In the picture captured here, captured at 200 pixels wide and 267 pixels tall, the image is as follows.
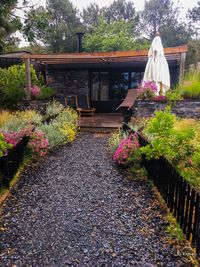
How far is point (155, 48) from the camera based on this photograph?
7043 mm

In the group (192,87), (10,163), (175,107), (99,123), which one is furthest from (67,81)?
(10,163)

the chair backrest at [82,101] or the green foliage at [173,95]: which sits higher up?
the green foliage at [173,95]

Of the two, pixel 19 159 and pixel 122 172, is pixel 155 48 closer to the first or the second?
pixel 122 172

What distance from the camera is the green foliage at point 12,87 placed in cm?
921

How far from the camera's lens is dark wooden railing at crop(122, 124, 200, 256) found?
7.12 feet

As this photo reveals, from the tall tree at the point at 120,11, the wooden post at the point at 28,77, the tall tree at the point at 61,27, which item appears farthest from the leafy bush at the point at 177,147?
the tall tree at the point at 120,11

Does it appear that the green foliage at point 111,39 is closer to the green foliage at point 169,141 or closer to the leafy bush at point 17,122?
the leafy bush at point 17,122

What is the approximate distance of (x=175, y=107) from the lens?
731cm

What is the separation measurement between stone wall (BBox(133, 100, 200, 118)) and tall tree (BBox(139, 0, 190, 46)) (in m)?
18.6

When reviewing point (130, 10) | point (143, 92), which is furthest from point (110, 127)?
point (130, 10)

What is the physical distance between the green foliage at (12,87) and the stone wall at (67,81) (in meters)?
1.83

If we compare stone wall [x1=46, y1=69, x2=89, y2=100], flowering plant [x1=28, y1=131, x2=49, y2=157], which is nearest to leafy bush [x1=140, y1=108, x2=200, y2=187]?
flowering plant [x1=28, y1=131, x2=49, y2=157]

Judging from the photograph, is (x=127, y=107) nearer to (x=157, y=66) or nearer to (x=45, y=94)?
(x=157, y=66)

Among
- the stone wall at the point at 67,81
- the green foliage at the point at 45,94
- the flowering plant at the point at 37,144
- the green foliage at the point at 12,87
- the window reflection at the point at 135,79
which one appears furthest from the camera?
the stone wall at the point at 67,81
